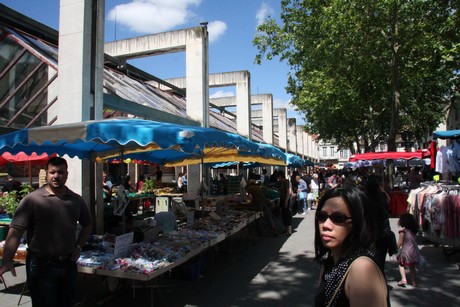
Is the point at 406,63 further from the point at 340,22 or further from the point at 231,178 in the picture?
the point at 231,178

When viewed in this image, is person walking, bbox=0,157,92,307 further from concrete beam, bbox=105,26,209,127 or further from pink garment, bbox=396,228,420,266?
concrete beam, bbox=105,26,209,127

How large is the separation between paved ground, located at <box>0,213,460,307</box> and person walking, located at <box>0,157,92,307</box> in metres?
1.44

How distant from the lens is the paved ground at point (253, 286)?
197 inches

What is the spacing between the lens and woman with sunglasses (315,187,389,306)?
4.83 feet


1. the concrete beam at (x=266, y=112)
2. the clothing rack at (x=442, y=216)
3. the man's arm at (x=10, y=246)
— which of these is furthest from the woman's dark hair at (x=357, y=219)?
the concrete beam at (x=266, y=112)

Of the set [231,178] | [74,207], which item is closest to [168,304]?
[74,207]

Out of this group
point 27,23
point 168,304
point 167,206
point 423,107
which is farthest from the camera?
point 423,107

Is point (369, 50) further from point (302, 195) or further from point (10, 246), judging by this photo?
point (10, 246)

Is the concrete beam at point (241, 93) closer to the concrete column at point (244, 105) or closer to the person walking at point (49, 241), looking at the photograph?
the concrete column at point (244, 105)

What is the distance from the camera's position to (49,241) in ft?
10.0

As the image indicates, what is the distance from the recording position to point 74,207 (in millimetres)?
3303

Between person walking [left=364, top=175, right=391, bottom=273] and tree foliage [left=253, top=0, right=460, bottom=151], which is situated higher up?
tree foliage [left=253, top=0, right=460, bottom=151]

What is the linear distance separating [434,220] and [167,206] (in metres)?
8.67

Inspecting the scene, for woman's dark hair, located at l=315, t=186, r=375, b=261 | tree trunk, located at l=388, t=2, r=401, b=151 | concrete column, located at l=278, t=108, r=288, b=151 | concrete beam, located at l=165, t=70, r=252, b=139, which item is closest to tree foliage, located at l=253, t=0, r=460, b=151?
tree trunk, located at l=388, t=2, r=401, b=151
